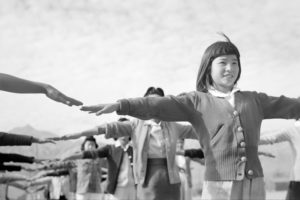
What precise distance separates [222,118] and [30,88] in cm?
143

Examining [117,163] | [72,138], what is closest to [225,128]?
[72,138]

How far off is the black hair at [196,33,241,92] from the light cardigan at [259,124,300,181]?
2.27 metres

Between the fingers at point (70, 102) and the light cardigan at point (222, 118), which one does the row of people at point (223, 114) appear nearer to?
the light cardigan at point (222, 118)

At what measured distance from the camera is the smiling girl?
3.30 m

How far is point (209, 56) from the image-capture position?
3.68 m

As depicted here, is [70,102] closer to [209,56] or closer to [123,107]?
[123,107]

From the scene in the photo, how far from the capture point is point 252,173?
10.9 ft

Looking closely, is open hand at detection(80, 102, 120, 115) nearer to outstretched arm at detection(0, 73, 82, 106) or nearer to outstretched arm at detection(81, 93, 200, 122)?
outstretched arm at detection(81, 93, 200, 122)

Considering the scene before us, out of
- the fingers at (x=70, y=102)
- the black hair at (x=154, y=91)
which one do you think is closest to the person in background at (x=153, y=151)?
the black hair at (x=154, y=91)

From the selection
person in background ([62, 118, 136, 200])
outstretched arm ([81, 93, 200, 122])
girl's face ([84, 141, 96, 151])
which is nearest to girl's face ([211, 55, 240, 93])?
outstretched arm ([81, 93, 200, 122])

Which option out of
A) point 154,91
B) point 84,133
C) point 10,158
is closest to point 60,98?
point 154,91

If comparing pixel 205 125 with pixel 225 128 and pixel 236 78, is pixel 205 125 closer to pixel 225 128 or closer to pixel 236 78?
pixel 225 128

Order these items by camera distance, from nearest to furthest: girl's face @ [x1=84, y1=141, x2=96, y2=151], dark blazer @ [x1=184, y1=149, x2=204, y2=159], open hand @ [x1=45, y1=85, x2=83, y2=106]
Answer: open hand @ [x1=45, y1=85, x2=83, y2=106]
dark blazer @ [x1=184, y1=149, x2=204, y2=159]
girl's face @ [x1=84, y1=141, x2=96, y2=151]

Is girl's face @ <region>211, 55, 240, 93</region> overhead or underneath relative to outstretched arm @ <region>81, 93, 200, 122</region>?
overhead
